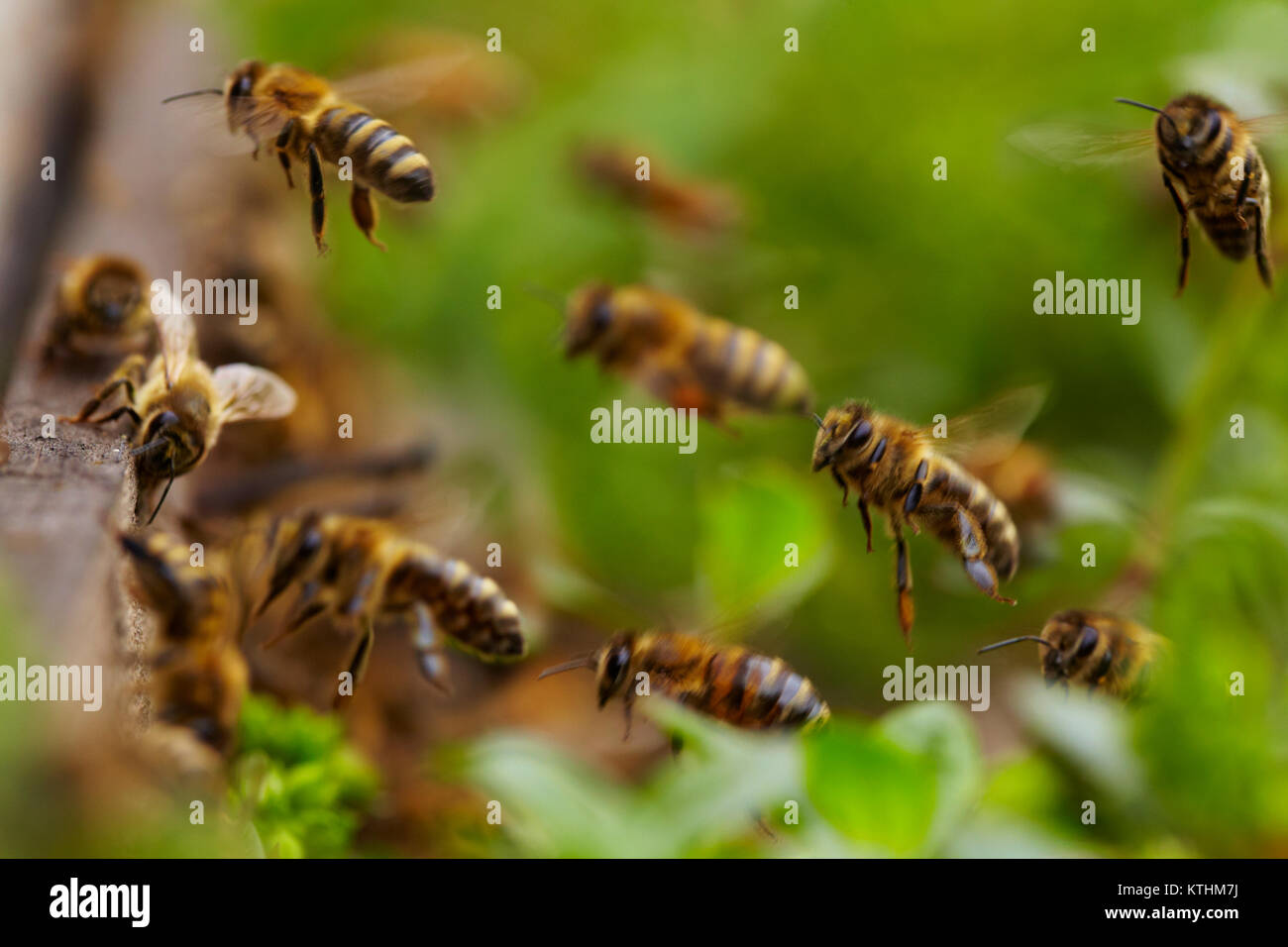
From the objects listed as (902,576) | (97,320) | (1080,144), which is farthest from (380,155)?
(1080,144)

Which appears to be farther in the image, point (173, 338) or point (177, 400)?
point (173, 338)

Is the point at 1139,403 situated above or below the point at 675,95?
below

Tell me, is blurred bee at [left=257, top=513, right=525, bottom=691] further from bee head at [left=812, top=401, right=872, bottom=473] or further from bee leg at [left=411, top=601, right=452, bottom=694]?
bee head at [left=812, top=401, right=872, bottom=473]

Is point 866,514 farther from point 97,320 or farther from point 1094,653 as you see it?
point 97,320

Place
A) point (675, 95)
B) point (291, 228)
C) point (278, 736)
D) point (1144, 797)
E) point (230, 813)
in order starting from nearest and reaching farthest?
point (230, 813), point (278, 736), point (1144, 797), point (291, 228), point (675, 95)

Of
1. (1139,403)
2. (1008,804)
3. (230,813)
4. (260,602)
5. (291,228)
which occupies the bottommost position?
(1008,804)

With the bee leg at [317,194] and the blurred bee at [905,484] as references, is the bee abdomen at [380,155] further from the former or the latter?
the blurred bee at [905,484]
